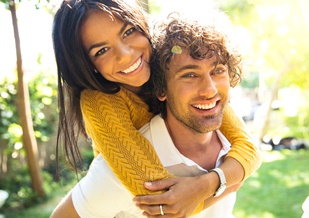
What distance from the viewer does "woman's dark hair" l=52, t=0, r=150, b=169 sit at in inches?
61.1

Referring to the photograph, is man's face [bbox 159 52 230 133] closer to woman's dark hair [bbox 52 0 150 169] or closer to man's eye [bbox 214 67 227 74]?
man's eye [bbox 214 67 227 74]

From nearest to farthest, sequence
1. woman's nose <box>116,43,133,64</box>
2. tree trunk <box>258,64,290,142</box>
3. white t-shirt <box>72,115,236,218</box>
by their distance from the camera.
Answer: white t-shirt <box>72,115,236,218</box> < woman's nose <box>116,43,133,64</box> < tree trunk <box>258,64,290,142</box>

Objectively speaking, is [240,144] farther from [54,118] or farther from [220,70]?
[54,118]

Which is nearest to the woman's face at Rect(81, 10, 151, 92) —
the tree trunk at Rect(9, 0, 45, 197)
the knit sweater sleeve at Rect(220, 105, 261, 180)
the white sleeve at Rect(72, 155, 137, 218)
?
the white sleeve at Rect(72, 155, 137, 218)

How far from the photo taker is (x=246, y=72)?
2031mm

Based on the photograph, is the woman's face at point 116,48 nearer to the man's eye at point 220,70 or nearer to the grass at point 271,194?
the man's eye at point 220,70

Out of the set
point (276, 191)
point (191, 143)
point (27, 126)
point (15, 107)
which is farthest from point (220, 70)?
point (15, 107)

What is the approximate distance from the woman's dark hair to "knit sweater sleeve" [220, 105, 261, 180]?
1.97ft

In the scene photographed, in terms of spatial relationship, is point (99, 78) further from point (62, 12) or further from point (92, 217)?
point (92, 217)

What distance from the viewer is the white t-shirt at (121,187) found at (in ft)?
4.87

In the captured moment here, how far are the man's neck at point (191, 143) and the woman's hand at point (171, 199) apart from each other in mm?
280

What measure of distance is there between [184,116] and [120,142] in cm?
33

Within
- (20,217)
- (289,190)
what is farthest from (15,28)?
(289,190)

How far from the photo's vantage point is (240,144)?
1771mm
